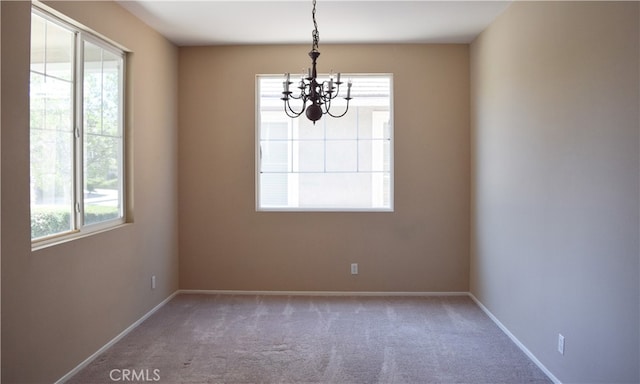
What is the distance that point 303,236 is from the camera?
16.1 feet

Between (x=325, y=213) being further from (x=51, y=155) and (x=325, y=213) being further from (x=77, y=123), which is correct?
(x=51, y=155)

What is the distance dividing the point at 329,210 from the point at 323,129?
2.94 ft

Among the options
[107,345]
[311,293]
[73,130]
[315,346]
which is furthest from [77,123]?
[311,293]

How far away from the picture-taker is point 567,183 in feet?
9.02

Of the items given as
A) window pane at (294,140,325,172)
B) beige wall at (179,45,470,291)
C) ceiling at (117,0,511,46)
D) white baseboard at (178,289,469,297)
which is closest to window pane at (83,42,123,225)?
ceiling at (117,0,511,46)

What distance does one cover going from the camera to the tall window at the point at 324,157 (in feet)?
16.3

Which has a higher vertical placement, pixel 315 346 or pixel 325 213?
pixel 325 213

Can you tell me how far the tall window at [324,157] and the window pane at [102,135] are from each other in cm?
157

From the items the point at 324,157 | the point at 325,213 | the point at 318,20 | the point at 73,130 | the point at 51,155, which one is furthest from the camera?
the point at 324,157

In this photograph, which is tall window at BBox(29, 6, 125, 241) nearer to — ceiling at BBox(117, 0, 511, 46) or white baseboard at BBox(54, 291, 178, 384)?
ceiling at BBox(117, 0, 511, 46)

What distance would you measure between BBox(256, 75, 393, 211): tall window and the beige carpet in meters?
1.11

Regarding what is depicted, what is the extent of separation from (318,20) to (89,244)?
262 centimetres

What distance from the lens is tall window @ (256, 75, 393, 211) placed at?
16.3 feet

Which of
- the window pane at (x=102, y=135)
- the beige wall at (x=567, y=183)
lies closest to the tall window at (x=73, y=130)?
the window pane at (x=102, y=135)
